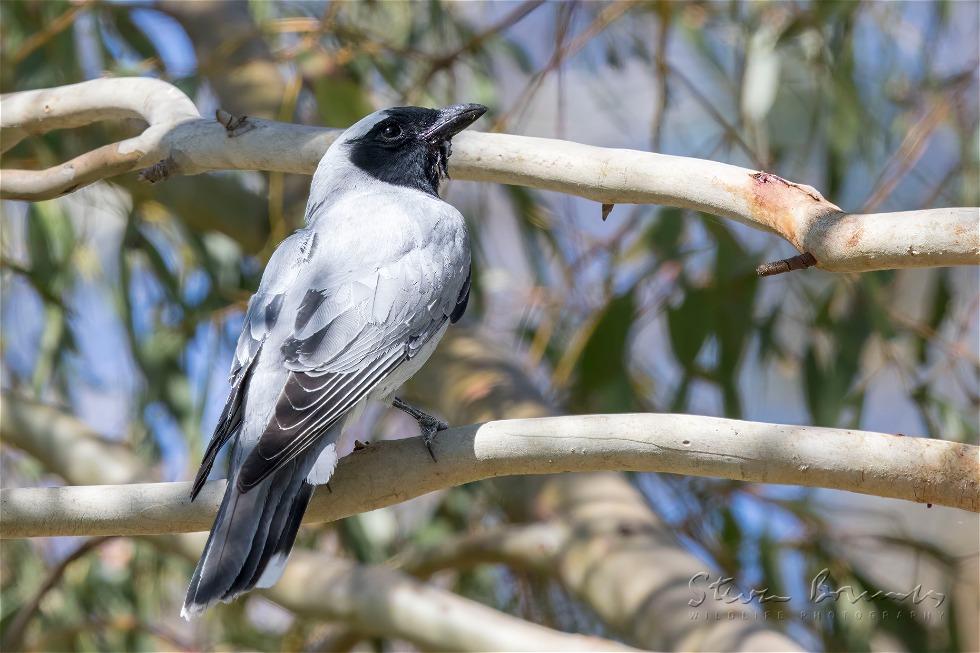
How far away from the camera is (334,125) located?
11.7 feet

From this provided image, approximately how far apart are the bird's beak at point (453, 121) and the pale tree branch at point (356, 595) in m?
1.19

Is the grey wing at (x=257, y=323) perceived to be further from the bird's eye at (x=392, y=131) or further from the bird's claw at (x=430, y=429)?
the bird's eye at (x=392, y=131)

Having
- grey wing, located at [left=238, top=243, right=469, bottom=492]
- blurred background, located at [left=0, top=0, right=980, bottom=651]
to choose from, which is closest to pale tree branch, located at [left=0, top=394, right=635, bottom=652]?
blurred background, located at [left=0, top=0, right=980, bottom=651]

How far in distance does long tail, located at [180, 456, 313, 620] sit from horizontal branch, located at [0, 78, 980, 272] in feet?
2.34

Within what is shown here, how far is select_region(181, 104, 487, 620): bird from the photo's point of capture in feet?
6.82

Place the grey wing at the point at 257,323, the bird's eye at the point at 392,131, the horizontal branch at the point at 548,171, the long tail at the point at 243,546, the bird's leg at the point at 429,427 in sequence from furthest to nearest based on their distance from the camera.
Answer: the bird's eye at the point at 392,131, the grey wing at the point at 257,323, the bird's leg at the point at 429,427, the long tail at the point at 243,546, the horizontal branch at the point at 548,171

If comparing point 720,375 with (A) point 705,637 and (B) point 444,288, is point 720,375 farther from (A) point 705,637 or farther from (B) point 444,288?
(B) point 444,288

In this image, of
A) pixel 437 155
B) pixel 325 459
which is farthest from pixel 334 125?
pixel 325 459

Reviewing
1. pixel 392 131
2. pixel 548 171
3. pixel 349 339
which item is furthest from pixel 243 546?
pixel 392 131

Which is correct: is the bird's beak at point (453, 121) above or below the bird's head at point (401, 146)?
above

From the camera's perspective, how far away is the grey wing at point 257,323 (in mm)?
2324

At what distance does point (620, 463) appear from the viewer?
1.97 m

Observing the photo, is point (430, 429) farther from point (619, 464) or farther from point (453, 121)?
point (453, 121)

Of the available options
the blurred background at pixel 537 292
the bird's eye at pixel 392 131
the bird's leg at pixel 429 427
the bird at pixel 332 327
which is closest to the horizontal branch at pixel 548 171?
the bird at pixel 332 327
